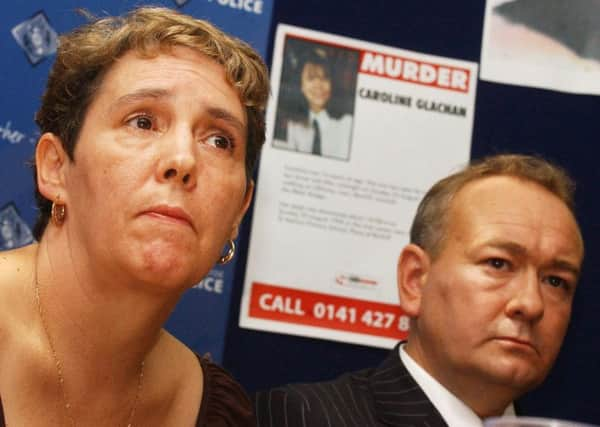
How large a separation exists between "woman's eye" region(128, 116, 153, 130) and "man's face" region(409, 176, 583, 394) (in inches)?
30.3

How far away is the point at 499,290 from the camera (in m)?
1.81

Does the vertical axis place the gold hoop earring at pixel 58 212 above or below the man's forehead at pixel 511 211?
below

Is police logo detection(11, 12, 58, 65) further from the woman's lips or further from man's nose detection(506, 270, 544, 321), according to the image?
man's nose detection(506, 270, 544, 321)

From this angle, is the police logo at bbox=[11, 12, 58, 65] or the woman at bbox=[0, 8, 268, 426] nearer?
the woman at bbox=[0, 8, 268, 426]

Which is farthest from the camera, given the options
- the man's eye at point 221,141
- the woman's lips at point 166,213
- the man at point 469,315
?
the man at point 469,315

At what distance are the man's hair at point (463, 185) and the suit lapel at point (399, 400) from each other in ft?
0.93

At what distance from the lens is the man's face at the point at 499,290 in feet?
5.85

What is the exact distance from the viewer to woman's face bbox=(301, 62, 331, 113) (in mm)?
2145

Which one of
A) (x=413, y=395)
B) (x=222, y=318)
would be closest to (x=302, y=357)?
(x=222, y=318)

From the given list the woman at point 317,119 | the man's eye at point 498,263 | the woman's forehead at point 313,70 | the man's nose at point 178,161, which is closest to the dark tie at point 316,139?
the woman at point 317,119

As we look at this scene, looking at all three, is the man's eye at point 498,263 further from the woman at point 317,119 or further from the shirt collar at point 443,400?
the woman at point 317,119

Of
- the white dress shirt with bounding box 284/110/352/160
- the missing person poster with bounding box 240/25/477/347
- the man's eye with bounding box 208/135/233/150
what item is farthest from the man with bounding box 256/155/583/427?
the man's eye with bounding box 208/135/233/150

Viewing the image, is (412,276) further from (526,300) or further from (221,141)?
(221,141)

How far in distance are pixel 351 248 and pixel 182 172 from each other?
868 mm
